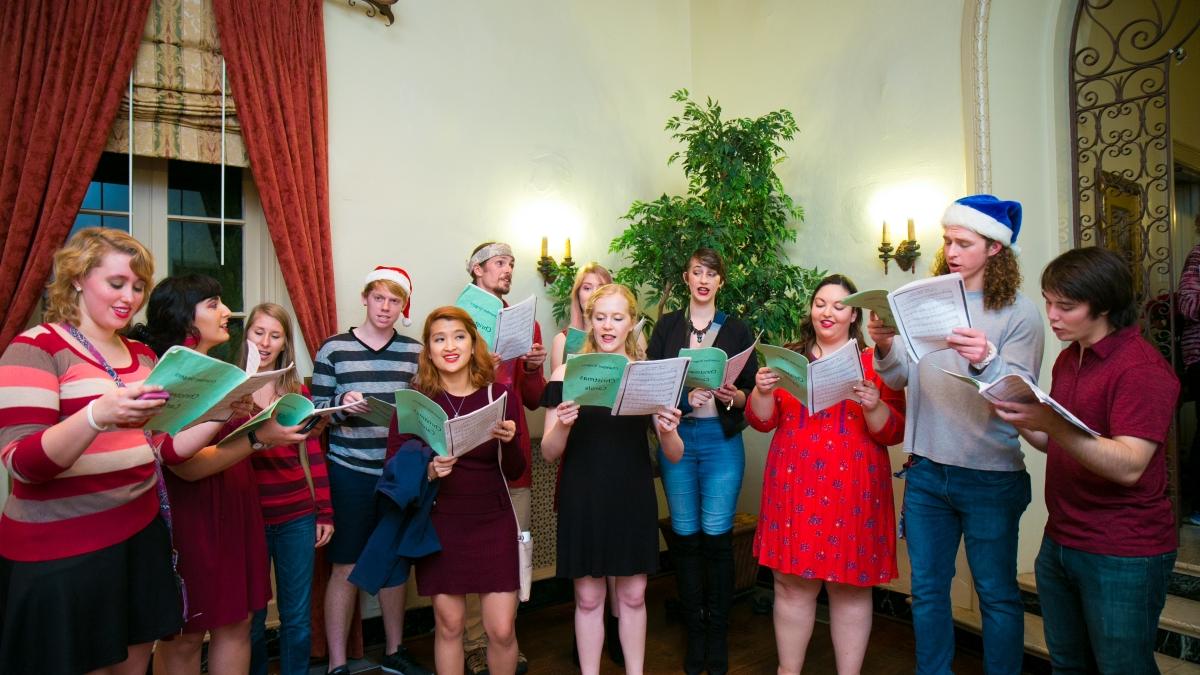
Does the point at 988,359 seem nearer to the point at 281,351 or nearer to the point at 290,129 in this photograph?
the point at 281,351

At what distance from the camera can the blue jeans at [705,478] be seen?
2842 millimetres

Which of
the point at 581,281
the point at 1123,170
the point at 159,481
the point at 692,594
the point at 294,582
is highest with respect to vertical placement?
the point at 1123,170

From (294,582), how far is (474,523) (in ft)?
2.62

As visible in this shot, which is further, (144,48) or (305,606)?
(144,48)

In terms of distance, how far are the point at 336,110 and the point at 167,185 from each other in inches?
31.4

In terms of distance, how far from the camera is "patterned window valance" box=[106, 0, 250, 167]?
288cm

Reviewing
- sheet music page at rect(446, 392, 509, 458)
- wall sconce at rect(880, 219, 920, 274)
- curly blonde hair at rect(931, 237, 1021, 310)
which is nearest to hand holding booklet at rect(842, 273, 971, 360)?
curly blonde hair at rect(931, 237, 1021, 310)

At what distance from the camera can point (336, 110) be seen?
3404mm

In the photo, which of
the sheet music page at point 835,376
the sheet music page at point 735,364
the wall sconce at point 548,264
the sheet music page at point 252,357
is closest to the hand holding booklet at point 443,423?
the sheet music page at point 252,357

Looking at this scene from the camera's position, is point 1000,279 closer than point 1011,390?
No

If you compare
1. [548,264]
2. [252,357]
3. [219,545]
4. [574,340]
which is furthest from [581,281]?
[219,545]

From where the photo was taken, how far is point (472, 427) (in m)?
2.06

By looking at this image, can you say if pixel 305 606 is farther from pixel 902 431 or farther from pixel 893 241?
pixel 893 241

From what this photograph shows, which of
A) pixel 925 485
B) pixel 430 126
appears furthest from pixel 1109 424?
pixel 430 126
